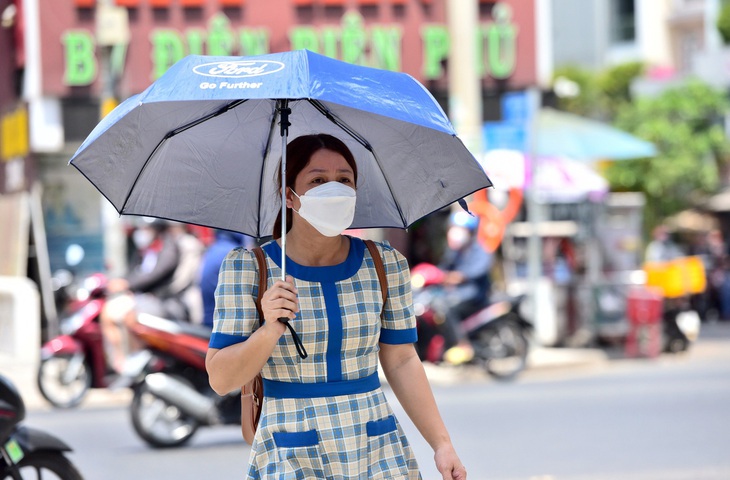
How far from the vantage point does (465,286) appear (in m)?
13.7

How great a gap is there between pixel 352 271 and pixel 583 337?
45.3 feet

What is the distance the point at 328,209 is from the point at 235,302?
1.06 feet

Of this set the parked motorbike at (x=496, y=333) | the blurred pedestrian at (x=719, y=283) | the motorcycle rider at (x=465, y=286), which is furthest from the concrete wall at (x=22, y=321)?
the blurred pedestrian at (x=719, y=283)

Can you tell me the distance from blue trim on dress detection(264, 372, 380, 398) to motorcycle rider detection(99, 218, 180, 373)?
8.10 metres

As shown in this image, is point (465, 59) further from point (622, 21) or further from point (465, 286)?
point (622, 21)

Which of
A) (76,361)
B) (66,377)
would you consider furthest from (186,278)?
(66,377)

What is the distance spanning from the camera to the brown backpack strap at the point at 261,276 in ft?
9.77

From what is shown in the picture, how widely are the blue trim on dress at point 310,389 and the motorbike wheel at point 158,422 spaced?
19.7 ft

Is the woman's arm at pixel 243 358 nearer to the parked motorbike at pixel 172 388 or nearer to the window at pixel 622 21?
the parked motorbike at pixel 172 388

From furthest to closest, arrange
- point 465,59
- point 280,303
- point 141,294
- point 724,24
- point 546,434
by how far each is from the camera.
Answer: point 724,24 → point 465,59 → point 141,294 → point 546,434 → point 280,303

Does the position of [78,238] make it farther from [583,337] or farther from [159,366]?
[159,366]

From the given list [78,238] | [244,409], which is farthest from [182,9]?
[244,409]

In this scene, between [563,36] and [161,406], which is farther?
[563,36]

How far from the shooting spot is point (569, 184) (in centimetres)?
1705
